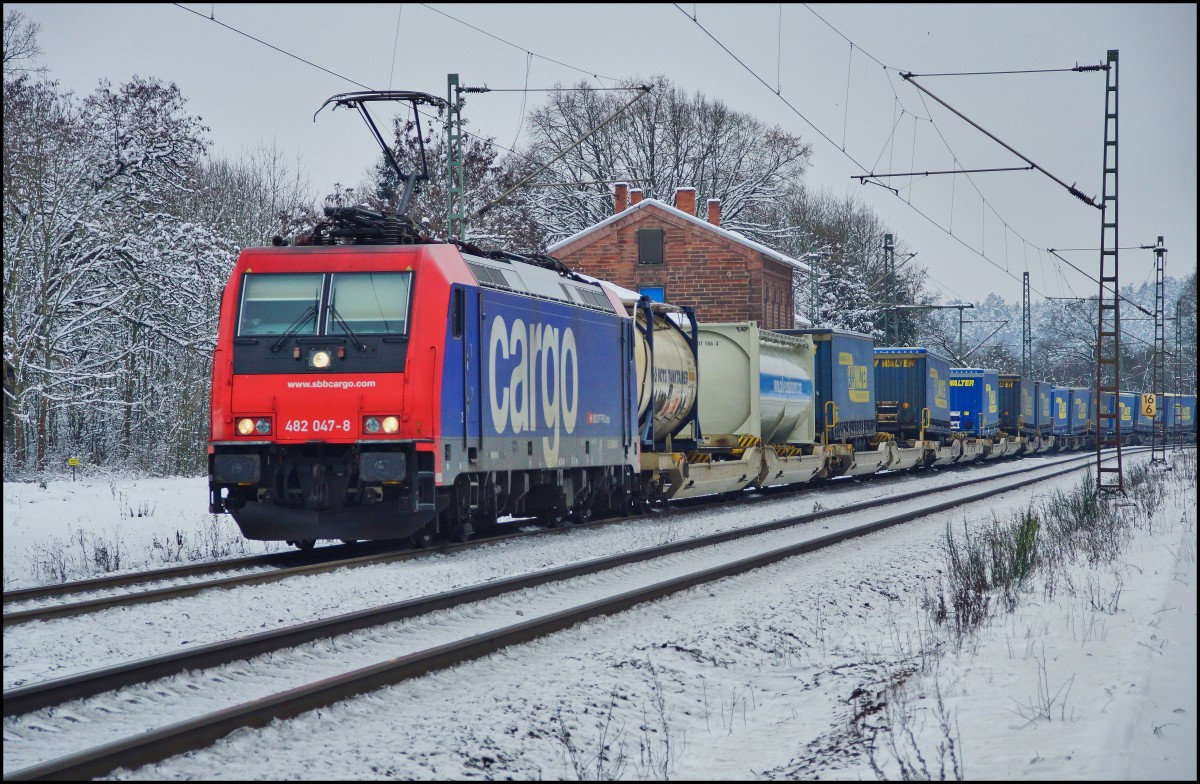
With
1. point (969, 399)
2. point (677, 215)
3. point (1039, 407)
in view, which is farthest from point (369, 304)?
point (1039, 407)

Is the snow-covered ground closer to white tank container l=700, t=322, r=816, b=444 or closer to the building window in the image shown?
white tank container l=700, t=322, r=816, b=444

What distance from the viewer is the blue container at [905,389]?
35188mm

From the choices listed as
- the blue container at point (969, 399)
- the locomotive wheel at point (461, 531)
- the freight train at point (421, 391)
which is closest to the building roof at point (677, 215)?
the blue container at point (969, 399)

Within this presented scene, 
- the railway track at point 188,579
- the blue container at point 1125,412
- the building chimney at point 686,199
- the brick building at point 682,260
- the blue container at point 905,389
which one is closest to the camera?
the railway track at point 188,579

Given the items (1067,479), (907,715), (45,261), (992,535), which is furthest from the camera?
(1067,479)

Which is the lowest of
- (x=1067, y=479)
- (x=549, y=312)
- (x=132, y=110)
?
(x=1067, y=479)

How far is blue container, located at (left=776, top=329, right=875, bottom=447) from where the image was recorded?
28.5 m

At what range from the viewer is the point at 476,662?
325 inches

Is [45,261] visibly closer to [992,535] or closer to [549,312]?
[549,312]

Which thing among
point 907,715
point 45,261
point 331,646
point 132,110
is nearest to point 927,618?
point 907,715

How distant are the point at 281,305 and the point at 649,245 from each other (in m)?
34.8

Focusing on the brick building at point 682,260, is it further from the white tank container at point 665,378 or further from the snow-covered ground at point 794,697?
the snow-covered ground at point 794,697

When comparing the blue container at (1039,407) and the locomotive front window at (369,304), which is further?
the blue container at (1039,407)

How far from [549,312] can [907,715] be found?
9.88 meters
